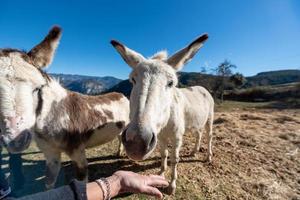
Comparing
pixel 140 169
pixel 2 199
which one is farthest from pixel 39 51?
pixel 140 169

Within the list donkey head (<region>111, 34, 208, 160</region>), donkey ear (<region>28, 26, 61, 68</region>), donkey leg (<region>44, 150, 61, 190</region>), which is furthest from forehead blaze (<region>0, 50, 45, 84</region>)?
donkey leg (<region>44, 150, 61, 190</region>)

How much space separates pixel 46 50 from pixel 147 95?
1366 mm

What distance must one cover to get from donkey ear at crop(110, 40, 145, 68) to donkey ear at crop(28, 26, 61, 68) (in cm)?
91

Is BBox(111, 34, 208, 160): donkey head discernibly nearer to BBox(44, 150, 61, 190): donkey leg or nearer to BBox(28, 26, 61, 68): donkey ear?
BBox(28, 26, 61, 68): donkey ear

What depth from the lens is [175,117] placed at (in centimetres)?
391

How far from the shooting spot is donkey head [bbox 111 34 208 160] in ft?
6.86

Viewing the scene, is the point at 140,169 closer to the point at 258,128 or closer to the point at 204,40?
the point at 204,40

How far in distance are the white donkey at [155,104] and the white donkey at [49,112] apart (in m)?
0.97

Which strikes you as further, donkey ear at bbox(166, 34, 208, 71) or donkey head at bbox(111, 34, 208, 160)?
donkey ear at bbox(166, 34, 208, 71)

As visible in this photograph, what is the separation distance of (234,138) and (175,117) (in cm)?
430

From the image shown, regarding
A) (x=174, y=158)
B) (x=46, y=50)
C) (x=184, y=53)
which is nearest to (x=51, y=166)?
(x=46, y=50)

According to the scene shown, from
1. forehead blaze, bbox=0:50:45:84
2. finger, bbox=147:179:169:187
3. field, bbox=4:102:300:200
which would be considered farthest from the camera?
field, bbox=4:102:300:200

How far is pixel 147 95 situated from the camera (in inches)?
97.7

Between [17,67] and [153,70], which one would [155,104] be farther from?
[17,67]
